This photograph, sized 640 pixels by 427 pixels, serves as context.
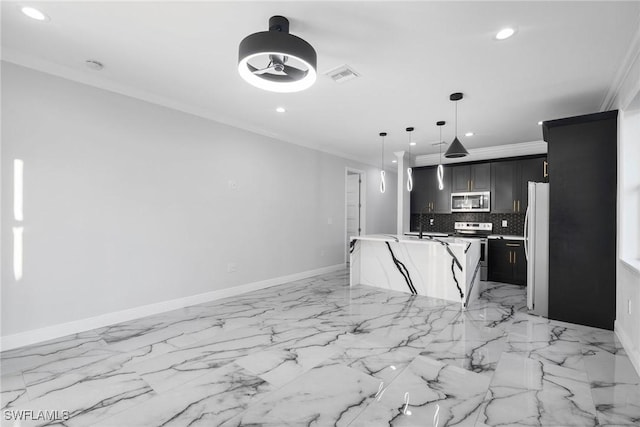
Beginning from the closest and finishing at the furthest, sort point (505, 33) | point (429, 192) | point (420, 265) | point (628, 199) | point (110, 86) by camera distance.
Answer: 1. point (505, 33)
2. point (628, 199)
3. point (110, 86)
4. point (420, 265)
5. point (429, 192)

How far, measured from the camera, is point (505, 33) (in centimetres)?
234

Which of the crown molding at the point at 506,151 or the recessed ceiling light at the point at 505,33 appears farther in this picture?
the crown molding at the point at 506,151

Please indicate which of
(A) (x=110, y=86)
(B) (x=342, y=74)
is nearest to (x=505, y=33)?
(B) (x=342, y=74)

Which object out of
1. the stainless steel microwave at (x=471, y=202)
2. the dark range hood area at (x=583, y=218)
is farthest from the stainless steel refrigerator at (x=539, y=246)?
the stainless steel microwave at (x=471, y=202)

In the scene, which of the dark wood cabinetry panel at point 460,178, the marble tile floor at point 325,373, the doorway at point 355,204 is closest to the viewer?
the marble tile floor at point 325,373

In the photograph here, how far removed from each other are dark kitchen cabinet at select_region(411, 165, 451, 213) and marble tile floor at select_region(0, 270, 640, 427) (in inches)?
131

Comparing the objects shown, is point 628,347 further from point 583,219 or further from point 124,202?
point 124,202

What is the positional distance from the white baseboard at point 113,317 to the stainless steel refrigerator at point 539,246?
12.1ft

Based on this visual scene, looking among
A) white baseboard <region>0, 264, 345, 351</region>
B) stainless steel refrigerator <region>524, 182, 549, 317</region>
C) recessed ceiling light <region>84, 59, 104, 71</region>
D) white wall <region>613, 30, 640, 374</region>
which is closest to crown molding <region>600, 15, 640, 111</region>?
white wall <region>613, 30, 640, 374</region>

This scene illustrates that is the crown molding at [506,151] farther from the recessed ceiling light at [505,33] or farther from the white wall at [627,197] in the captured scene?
the recessed ceiling light at [505,33]

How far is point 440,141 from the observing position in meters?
5.57

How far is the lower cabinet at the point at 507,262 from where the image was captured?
5.43 metres

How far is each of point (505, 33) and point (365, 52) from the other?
3.50ft

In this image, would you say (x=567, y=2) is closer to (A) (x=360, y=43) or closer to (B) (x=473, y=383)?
(A) (x=360, y=43)
